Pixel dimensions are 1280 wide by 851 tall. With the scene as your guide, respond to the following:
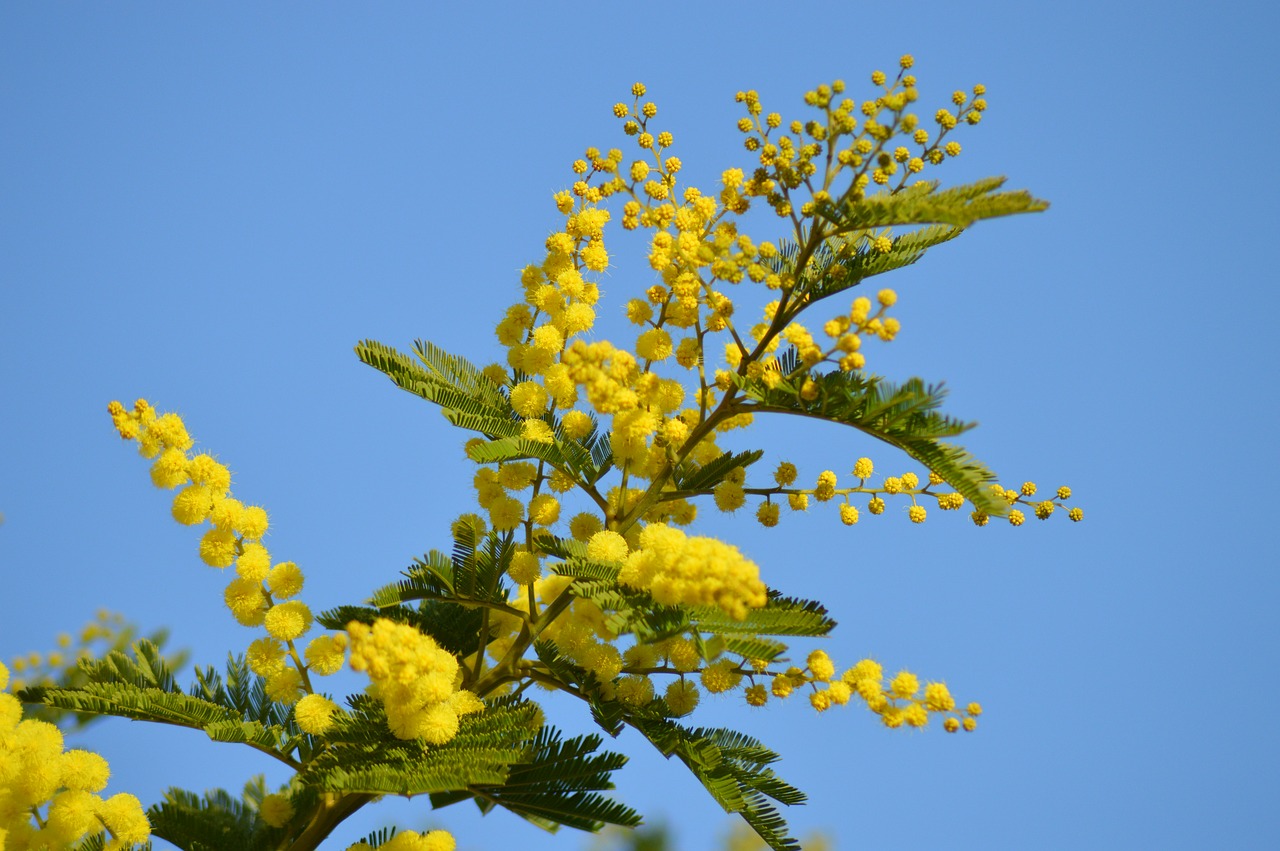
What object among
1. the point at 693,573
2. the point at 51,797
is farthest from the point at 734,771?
the point at 51,797

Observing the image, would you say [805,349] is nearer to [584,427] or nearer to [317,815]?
[584,427]

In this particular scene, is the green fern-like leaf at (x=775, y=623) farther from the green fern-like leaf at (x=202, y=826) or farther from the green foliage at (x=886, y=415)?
the green fern-like leaf at (x=202, y=826)

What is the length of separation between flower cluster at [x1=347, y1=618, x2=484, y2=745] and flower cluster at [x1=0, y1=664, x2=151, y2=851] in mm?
1283

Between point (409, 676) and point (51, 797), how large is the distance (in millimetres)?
1909

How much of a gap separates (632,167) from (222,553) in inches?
80.4

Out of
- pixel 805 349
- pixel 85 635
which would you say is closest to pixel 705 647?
pixel 805 349

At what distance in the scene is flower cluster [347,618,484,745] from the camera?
148 inches

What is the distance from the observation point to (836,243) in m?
4.43

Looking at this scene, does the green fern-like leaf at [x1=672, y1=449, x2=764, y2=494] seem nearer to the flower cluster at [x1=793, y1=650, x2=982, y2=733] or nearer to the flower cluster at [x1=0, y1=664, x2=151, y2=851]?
the flower cluster at [x1=793, y1=650, x2=982, y2=733]

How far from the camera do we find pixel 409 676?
3.87 metres

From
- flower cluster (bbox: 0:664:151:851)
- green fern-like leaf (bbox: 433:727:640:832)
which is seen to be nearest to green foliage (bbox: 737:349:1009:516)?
green fern-like leaf (bbox: 433:727:640:832)

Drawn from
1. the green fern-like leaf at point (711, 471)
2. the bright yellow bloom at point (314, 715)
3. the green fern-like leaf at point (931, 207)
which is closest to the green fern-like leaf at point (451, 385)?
the green fern-like leaf at point (711, 471)

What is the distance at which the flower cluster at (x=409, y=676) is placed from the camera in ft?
12.3

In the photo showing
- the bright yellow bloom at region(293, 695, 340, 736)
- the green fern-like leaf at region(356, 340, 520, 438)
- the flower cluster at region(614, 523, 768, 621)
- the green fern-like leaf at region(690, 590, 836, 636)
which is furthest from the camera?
the green fern-like leaf at region(356, 340, 520, 438)
